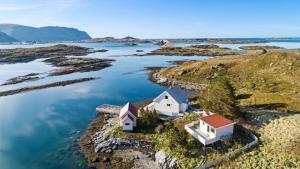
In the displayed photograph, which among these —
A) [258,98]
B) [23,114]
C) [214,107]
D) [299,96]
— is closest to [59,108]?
[23,114]

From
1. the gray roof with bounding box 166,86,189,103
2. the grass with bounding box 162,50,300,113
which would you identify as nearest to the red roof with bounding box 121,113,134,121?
the gray roof with bounding box 166,86,189,103

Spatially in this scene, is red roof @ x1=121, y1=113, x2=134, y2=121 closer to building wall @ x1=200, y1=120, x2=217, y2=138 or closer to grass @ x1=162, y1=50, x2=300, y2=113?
building wall @ x1=200, y1=120, x2=217, y2=138

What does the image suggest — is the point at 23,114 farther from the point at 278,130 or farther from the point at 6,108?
the point at 278,130

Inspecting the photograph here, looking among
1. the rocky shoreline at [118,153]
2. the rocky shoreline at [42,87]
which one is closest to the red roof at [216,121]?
the rocky shoreline at [118,153]

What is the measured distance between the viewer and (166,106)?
160ft

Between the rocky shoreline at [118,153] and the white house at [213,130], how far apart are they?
17.1ft

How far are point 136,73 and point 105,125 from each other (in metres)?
63.6

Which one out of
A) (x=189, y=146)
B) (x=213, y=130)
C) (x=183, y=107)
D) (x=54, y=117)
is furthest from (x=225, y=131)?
(x=54, y=117)

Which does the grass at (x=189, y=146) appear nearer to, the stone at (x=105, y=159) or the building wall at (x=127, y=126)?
the building wall at (x=127, y=126)

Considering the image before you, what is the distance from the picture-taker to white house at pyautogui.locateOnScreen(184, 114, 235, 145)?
35938mm

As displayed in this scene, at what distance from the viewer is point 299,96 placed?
55688 millimetres

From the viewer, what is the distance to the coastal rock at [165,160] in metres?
34.1

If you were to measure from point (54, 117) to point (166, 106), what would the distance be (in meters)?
24.7

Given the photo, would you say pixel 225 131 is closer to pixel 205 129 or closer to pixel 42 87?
pixel 205 129
